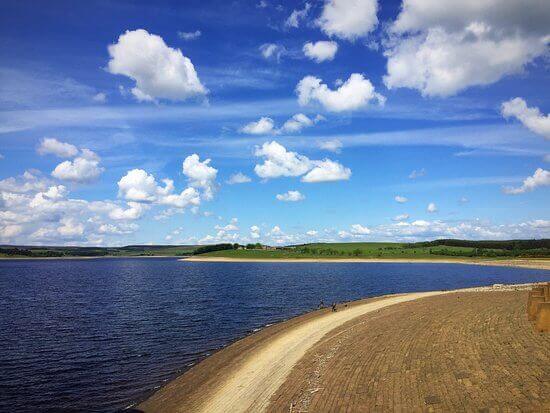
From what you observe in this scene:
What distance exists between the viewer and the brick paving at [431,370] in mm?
17531

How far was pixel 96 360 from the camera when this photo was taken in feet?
110

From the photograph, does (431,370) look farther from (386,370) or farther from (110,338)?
(110,338)

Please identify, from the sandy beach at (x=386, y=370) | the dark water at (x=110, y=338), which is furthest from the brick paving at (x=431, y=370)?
the dark water at (x=110, y=338)

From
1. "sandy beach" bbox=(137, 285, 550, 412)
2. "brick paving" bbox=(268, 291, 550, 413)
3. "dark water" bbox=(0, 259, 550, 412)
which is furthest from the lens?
"dark water" bbox=(0, 259, 550, 412)

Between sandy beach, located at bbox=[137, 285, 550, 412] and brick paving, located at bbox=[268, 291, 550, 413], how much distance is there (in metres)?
0.05

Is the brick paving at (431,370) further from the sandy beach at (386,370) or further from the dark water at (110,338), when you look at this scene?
the dark water at (110,338)

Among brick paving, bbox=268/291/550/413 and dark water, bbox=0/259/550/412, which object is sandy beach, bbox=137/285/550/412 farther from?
dark water, bbox=0/259/550/412

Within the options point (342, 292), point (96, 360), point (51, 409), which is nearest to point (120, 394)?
point (51, 409)

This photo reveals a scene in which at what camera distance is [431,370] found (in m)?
21.5

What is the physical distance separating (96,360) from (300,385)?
19654mm

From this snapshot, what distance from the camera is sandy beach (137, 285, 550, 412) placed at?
59.7 feet

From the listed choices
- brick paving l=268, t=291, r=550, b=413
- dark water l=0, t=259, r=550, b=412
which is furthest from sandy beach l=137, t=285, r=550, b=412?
dark water l=0, t=259, r=550, b=412

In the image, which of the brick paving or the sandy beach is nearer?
the brick paving

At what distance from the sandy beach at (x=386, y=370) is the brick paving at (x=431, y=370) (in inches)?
2.0
